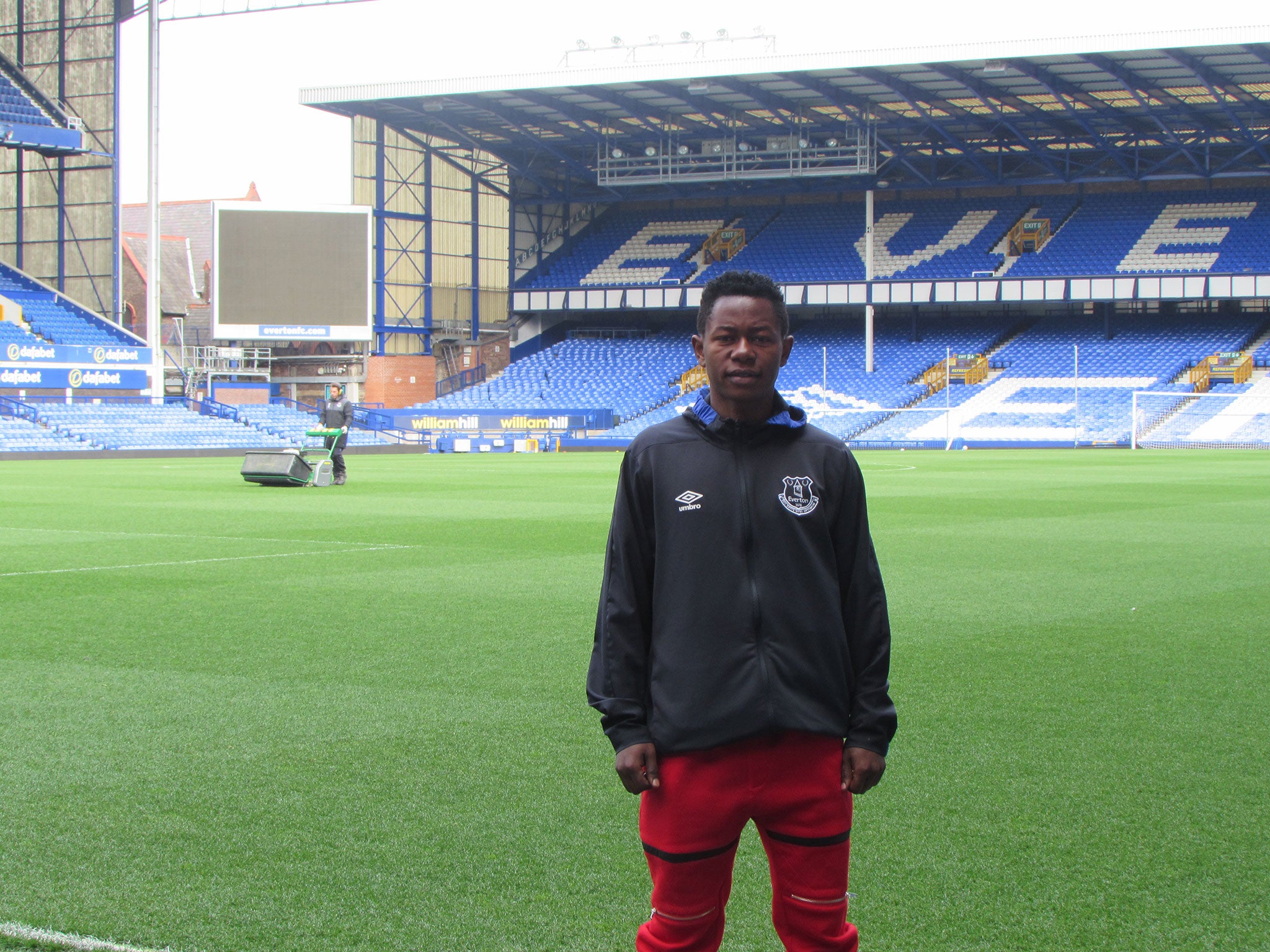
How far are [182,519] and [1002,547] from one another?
399 inches

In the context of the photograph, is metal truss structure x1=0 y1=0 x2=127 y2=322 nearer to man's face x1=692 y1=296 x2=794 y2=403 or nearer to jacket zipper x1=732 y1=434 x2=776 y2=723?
man's face x1=692 y1=296 x2=794 y2=403

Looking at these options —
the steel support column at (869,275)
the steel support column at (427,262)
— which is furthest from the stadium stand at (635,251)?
the steel support column at (869,275)

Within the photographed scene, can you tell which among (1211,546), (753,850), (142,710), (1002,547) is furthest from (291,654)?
(1211,546)

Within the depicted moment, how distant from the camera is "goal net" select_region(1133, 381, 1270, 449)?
47.2m

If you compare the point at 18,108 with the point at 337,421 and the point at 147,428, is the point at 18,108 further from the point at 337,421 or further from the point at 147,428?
the point at 337,421

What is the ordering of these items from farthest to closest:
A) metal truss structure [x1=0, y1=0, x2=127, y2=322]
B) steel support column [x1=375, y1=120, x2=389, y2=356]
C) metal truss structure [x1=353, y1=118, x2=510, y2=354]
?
1. metal truss structure [x1=353, y1=118, x2=510, y2=354]
2. steel support column [x1=375, y1=120, x2=389, y2=356]
3. metal truss structure [x1=0, y1=0, x2=127, y2=322]

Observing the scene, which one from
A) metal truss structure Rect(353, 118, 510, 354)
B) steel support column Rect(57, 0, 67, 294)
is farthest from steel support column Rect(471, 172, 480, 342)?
steel support column Rect(57, 0, 67, 294)

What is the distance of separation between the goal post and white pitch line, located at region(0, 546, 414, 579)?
38.1m

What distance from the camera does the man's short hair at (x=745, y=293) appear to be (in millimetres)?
3244

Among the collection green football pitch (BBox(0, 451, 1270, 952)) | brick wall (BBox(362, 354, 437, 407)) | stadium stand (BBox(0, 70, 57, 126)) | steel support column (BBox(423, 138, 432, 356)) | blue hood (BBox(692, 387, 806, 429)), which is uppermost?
stadium stand (BBox(0, 70, 57, 126))

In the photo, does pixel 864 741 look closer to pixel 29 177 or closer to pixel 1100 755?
pixel 1100 755

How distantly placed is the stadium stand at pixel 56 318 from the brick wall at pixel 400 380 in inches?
446

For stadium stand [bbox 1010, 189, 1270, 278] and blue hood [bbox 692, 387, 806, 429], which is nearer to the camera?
blue hood [bbox 692, 387, 806, 429]

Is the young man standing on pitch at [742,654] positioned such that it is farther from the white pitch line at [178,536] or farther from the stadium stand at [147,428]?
the stadium stand at [147,428]
